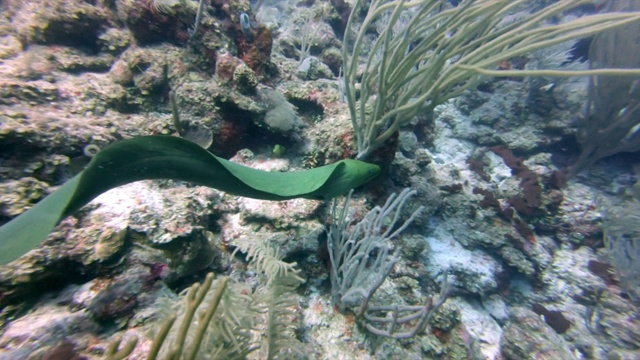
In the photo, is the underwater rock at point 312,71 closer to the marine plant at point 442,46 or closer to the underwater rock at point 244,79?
the underwater rock at point 244,79

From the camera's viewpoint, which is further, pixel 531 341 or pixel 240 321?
pixel 531 341

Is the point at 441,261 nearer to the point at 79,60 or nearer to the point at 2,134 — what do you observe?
the point at 2,134

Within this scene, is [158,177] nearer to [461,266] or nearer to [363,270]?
[363,270]

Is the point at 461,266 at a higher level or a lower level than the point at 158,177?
lower

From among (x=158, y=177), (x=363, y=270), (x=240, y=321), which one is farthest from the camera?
(x=363, y=270)

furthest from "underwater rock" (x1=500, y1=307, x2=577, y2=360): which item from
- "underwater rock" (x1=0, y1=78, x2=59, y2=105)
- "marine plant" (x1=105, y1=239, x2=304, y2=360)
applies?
"underwater rock" (x1=0, y1=78, x2=59, y2=105)

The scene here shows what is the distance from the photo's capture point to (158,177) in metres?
2.21

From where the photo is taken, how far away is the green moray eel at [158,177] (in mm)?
1611

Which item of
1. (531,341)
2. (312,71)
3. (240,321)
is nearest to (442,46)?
(312,71)

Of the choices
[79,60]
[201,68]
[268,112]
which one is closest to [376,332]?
[268,112]

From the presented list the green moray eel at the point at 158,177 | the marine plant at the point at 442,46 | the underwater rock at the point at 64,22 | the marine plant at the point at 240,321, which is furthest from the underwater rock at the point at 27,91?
the marine plant at the point at 442,46

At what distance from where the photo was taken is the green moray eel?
161 cm

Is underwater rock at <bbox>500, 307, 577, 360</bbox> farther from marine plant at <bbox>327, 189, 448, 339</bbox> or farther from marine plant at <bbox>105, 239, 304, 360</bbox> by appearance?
marine plant at <bbox>105, 239, 304, 360</bbox>

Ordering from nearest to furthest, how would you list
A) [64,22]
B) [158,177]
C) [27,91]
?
[158,177], [27,91], [64,22]
